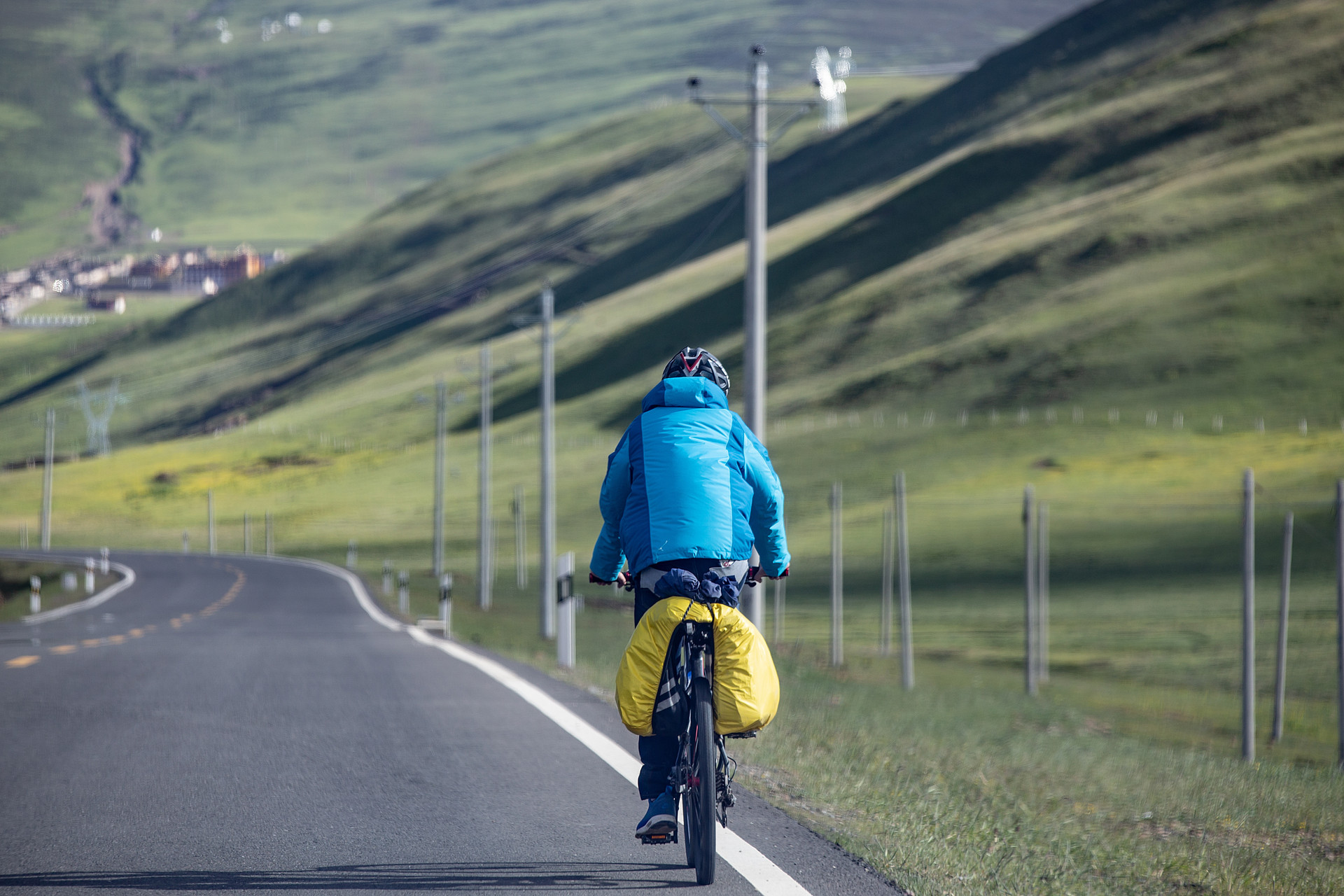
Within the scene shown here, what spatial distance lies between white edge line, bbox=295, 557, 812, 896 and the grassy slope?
1.67 feet

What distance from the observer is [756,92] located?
18.1 meters

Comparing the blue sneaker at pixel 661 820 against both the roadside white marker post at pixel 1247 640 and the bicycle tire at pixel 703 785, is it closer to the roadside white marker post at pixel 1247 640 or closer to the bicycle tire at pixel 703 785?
the bicycle tire at pixel 703 785

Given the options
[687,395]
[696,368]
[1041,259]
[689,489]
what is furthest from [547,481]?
[1041,259]

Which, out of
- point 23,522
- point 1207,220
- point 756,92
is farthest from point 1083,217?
point 756,92

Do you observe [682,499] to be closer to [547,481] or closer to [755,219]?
[755,219]

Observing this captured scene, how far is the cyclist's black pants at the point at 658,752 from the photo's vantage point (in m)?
6.12

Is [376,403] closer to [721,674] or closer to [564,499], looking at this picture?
[564,499]

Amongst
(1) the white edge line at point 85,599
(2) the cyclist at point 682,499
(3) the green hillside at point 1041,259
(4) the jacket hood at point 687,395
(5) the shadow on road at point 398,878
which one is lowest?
(1) the white edge line at point 85,599

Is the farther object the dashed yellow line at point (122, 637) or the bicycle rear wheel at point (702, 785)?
the dashed yellow line at point (122, 637)

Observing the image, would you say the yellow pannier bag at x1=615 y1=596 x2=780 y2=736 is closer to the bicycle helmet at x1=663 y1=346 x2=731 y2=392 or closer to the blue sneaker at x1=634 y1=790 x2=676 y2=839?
the blue sneaker at x1=634 y1=790 x2=676 y2=839

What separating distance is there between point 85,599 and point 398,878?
150 feet

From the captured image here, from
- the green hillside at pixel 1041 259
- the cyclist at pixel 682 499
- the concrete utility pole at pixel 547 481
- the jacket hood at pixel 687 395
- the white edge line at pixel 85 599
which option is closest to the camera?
the cyclist at pixel 682 499

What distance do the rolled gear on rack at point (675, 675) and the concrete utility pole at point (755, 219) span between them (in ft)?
33.6

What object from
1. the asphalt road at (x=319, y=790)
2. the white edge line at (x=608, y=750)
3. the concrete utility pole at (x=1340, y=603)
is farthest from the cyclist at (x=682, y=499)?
the concrete utility pole at (x=1340, y=603)
